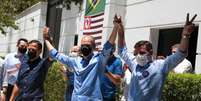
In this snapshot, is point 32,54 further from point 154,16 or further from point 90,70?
point 154,16

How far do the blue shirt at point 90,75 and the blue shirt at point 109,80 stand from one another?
0.53 m

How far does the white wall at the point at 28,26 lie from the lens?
2392 centimetres

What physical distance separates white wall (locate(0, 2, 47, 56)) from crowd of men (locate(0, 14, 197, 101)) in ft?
48.3

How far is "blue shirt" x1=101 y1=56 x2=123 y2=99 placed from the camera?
26.3 feet

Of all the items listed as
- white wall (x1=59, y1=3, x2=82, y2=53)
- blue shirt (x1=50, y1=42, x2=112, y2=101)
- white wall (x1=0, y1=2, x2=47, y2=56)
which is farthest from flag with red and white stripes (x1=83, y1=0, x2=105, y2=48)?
blue shirt (x1=50, y1=42, x2=112, y2=101)

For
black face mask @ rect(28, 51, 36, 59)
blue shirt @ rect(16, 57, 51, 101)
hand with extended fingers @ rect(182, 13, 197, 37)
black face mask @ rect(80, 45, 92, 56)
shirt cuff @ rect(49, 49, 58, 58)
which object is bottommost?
blue shirt @ rect(16, 57, 51, 101)

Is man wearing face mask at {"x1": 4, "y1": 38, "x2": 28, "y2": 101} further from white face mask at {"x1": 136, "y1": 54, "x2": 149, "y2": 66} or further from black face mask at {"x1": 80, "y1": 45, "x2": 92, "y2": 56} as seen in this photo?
white face mask at {"x1": 136, "y1": 54, "x2": 149, "y2": 66}

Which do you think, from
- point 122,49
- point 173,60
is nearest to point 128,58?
point 122,49

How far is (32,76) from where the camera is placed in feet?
29.2

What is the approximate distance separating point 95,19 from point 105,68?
8299 mm

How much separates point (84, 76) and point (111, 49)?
50cm

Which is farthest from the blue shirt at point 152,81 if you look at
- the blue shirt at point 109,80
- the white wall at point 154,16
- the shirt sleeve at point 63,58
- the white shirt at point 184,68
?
the white wall at point 154,16

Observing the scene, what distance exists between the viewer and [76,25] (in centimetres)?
1981

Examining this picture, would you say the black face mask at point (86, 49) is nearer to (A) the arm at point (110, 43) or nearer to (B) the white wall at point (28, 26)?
(A) the arm at point (110, 43)
